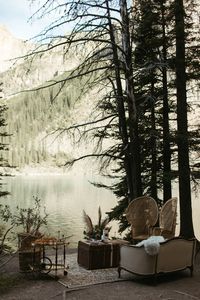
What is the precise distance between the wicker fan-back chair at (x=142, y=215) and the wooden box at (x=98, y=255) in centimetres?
95

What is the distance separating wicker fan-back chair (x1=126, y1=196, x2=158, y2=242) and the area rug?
4.09 ft

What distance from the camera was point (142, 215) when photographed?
828 cm

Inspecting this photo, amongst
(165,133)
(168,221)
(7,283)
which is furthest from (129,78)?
(7,283)

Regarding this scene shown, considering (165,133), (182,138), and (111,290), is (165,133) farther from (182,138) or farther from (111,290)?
(111,290)

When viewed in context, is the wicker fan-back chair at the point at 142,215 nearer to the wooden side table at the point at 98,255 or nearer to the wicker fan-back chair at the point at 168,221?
the wicker fan-back chair at the point at 168,221

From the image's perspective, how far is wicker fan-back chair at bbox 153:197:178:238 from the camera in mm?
7523

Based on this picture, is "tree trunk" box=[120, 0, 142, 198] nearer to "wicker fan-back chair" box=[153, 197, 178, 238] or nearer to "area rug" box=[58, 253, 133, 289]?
"wicker fan-back chair" box=[153, 197, 178, 238]

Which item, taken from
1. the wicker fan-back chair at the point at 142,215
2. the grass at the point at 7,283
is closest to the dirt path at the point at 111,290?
the grass at the point at 7,283

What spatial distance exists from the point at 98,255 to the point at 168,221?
143 centimetres

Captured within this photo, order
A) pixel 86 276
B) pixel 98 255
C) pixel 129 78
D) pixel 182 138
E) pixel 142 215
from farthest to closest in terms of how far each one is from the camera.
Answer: pixel 129 78 → pixel 182 138 → pixel 142 215 → pixel 98 255 → pixel 86 276

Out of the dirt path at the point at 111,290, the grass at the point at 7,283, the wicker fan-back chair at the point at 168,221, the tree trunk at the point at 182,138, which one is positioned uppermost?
the tree trunk at the point at 182,138

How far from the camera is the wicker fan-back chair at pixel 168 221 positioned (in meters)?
7.52

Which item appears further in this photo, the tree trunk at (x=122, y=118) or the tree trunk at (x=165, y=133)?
the tree trunk at (x=165, y=133)

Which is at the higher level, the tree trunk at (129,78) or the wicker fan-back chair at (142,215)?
the tree trunk at (129,78)
